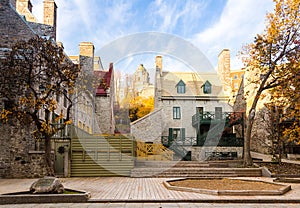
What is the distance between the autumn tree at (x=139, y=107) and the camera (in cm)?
1782

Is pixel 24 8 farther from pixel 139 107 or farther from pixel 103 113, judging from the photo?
pixel 139 107

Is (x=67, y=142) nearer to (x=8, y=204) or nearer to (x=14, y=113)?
(x=14, y=113)

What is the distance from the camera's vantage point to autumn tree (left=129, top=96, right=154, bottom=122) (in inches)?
702

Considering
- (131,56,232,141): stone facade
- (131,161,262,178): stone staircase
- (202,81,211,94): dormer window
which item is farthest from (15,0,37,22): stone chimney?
(202,81,211,94): dormer window

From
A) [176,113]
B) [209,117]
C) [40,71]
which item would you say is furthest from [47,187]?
[176,113]

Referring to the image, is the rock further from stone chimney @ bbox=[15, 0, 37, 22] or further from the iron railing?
the iron railing

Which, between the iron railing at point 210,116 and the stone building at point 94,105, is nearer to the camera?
the stone building at point 94,105

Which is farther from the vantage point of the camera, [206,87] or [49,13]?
[206,87]

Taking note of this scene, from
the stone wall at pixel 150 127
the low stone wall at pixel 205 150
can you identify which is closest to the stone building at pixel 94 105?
the stone wall at pixel 150 127

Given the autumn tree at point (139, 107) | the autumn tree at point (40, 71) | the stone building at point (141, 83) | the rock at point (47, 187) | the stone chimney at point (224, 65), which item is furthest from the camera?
the stone chimney at point (224, 65)

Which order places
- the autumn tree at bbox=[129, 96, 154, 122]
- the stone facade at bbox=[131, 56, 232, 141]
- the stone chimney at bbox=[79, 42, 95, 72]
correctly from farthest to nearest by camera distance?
the stone facade at bbox=[131, 56, 232, 141] → the stone chimney at bbox=[79, 42, 95, 72] → the autumn tree at bbox=[129, 96, 154, 122]

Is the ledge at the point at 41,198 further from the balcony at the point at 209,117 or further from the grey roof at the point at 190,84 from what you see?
the grey roof at the point at 190,84

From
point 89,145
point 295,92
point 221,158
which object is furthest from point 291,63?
point 89,145

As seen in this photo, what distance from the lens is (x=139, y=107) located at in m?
19.8
